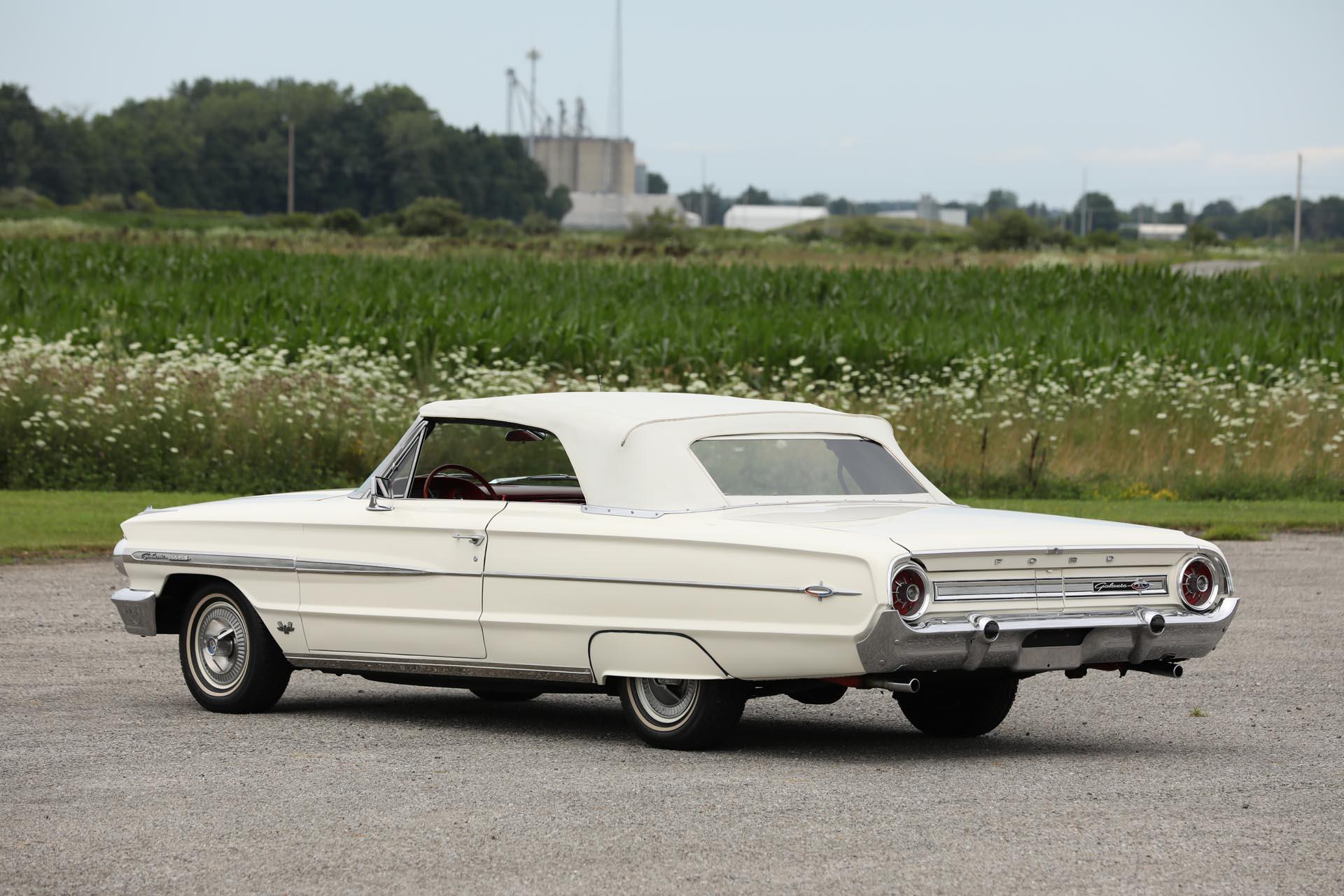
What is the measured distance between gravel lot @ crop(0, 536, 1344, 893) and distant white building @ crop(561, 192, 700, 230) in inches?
6421

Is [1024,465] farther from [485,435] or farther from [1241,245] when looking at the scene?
[1241,245]

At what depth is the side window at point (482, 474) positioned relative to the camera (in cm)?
797

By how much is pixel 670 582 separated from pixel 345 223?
88.3 m

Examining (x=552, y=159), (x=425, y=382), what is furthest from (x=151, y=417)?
(x=552, y=159)

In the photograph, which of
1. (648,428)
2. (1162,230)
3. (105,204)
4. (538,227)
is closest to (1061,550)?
(648,428)

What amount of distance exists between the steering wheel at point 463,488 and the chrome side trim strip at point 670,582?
74 centimetres

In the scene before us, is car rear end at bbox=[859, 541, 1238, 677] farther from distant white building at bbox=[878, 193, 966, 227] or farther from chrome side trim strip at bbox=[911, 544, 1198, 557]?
distant white building at bbox=[878, 193, 966, 227]

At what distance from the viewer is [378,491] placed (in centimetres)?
814

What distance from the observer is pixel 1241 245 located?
320 feet

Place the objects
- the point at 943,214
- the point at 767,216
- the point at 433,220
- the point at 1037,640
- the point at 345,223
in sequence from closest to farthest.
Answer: the point at 1037,640
the point at 345,223
the point at 433,220
the point at 767,216
the point at 943,214

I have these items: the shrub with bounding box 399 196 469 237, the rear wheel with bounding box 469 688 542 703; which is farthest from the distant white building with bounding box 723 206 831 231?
the rear wheel with bounding box 469 688 542 703

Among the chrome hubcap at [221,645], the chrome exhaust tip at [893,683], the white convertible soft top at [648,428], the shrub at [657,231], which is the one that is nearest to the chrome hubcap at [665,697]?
the white convertible soft top at [648,428]

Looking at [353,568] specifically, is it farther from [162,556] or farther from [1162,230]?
[1162,230]

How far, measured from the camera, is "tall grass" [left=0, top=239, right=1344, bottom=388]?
89.7 ft
